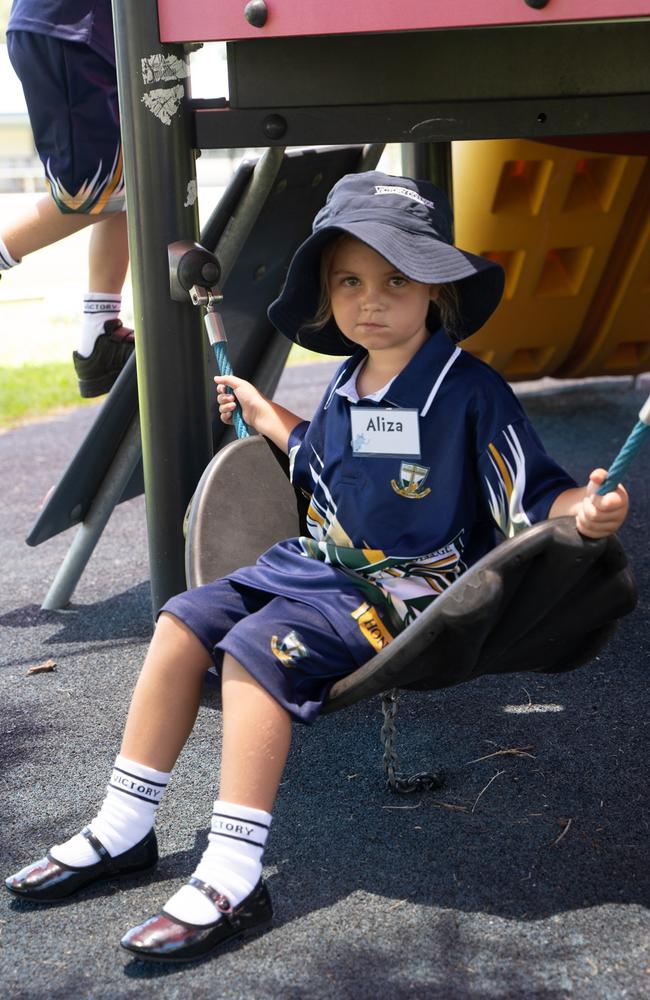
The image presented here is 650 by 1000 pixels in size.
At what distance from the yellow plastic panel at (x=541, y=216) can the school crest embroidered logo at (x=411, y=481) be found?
2545mm

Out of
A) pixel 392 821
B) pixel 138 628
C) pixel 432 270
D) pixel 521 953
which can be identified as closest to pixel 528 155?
pixel 138 628

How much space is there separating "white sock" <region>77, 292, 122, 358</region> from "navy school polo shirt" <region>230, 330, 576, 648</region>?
1.56 metres

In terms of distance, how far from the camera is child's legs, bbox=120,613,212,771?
6.86 feet

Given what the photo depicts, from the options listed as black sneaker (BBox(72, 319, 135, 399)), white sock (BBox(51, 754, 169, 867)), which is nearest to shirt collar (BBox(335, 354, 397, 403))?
white sock (BBox(51, 754, 169, 867))

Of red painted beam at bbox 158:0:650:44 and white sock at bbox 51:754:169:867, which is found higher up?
red painted beam at bbox 158:0:650:44

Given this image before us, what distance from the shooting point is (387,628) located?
214 centimetres

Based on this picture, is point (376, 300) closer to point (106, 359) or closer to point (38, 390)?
point (106, 359)

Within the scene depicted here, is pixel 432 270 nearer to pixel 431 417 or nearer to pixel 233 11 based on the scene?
pixel 431 417

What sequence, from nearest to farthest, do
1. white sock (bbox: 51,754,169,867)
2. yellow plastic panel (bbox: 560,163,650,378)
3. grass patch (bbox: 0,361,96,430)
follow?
white sock (bbox: 51,754,169,867), yellow plastic panel (bbox: 560,163,650,378), grass patch (bbox: 0,361,96,430)

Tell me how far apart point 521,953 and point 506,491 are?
0.72 meters

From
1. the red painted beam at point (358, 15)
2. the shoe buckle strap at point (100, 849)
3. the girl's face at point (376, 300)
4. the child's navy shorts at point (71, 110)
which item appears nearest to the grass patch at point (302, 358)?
the child's navy shorts at point (71, 110)

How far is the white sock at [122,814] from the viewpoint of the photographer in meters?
2.10

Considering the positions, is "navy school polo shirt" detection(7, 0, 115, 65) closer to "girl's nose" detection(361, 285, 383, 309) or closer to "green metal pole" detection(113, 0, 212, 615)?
"green metal pole" detection(113, 0, 212, 615)

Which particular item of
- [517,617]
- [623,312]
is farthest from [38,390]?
[517,617]
